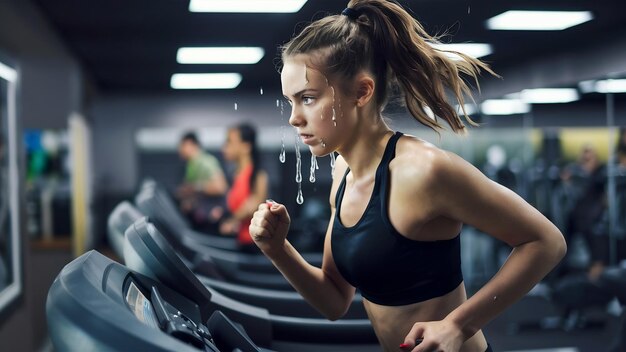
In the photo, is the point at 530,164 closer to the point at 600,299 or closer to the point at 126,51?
the point at 600,299

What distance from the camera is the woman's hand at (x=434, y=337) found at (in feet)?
3.11

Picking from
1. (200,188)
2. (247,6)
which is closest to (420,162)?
(247,6)

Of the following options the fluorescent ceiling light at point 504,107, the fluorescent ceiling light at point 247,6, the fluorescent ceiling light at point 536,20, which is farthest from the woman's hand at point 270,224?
the fluorescent ceiling light at point 504,107

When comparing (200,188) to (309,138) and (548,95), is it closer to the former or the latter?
(548,95)

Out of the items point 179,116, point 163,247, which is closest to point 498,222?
point 163,247

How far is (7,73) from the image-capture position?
3066 mm

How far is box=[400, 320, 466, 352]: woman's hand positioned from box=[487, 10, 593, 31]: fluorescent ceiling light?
3.44m

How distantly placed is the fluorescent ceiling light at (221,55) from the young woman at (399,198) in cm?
461

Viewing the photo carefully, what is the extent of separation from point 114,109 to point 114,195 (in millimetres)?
1240

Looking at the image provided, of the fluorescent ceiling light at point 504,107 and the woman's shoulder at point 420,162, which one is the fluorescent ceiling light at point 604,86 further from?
the woman's shoulder at point 420,162

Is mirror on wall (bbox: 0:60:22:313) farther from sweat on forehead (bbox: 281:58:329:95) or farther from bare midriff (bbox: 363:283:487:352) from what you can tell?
sweat on forehead (bbox: 281:58:329:95)

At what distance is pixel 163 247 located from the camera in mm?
1030

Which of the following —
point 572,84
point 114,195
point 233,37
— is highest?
point 233,37

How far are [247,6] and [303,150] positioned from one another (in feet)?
6.59
